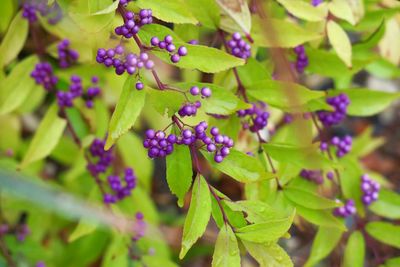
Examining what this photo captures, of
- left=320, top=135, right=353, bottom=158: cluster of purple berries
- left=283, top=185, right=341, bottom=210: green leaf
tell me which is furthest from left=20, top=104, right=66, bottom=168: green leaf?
left=320, top=135, right=353, bottom=158: cluster of purple berries

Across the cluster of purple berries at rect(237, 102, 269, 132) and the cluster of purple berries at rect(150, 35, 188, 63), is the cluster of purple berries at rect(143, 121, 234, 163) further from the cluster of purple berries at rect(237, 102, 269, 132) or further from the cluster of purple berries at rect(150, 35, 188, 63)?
the cluster of purple berries at rect(237, 102, 269, 132)

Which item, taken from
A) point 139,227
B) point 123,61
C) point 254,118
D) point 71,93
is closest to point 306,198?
point 254,118

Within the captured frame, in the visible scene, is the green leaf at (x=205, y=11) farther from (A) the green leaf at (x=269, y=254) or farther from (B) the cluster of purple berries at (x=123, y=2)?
(A) the green leaf at (x=269, y=254)

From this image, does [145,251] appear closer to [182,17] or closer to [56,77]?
[56,77]

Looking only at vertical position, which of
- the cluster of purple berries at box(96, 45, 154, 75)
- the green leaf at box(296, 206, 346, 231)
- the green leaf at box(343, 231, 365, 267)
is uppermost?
the cluster of purple berries at box(96, 45, 154, 75)

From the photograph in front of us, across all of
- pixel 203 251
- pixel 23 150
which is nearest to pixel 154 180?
pixel 203 251

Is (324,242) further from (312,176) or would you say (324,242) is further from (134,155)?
(134,155)
